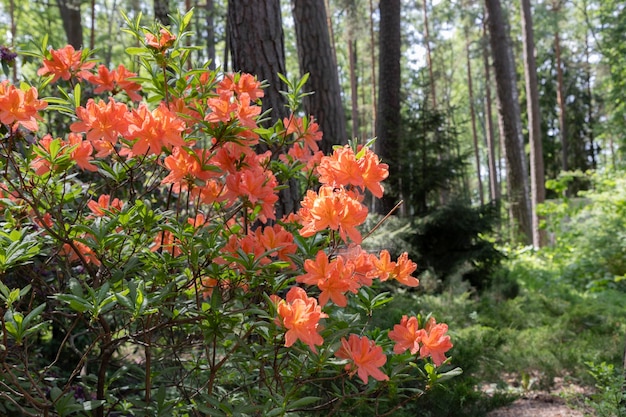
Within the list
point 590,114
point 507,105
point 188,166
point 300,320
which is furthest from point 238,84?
point 590,114

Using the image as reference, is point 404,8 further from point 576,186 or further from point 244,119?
point 244,119

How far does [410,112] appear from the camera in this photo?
7.16 meters

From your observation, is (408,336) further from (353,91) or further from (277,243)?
(353,91)

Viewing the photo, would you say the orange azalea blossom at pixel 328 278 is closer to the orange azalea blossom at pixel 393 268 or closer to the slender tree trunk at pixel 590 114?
the orange azalea blossom at pixel 393 268

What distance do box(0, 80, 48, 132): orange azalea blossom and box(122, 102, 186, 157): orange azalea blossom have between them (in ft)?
0.81

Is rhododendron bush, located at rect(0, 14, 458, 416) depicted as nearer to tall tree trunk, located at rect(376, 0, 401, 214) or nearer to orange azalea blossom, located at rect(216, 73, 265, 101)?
orange azalea blossom, located at rect(216, 73, 265, 101)

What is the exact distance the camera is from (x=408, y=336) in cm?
155

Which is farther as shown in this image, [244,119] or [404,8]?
[404,8]

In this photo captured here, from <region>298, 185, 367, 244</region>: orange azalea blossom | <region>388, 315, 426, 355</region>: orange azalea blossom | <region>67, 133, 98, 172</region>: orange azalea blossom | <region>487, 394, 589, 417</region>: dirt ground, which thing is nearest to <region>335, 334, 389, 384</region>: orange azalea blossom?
<region>388, 315, 426, 355</region>: orange azalea blossom

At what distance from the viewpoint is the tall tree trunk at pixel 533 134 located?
11.6 meters

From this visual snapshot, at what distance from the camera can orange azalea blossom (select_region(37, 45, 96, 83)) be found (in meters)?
1.82

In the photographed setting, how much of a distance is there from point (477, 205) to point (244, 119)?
5.60 m

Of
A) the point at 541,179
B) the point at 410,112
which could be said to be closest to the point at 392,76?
the point at 410,112

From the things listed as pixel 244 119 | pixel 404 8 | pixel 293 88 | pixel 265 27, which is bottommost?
pixel 244 119
